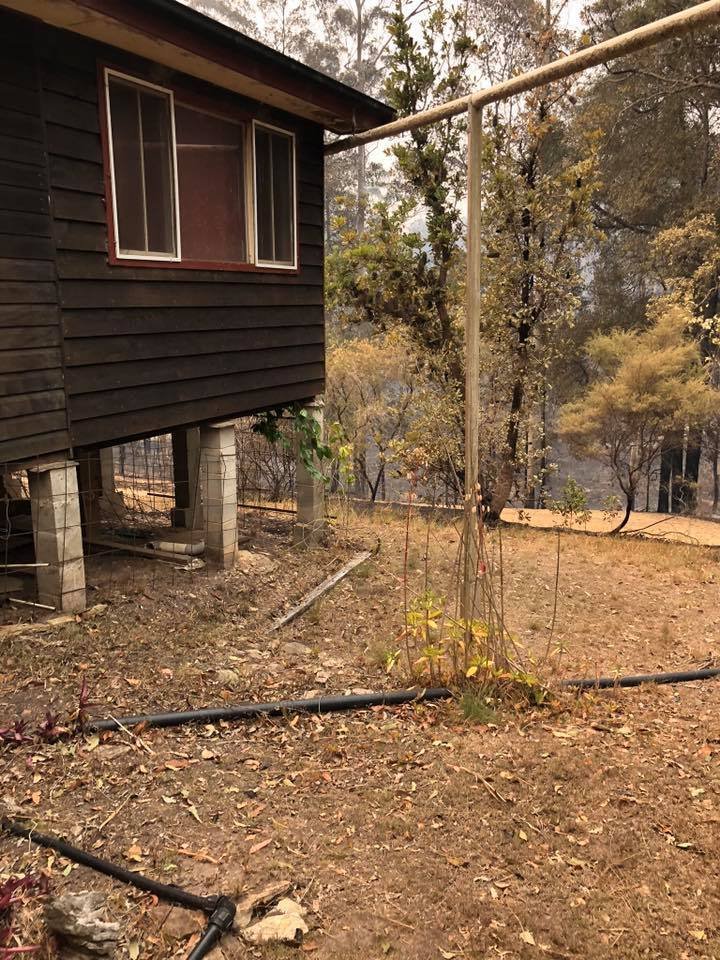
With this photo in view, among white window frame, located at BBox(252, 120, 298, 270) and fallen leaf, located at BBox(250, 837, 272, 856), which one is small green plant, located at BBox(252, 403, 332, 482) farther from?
fallen leaf, located at BBox(250, 837, 272, 856)

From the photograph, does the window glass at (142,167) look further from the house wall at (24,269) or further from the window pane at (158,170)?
the house wall at (24,269)

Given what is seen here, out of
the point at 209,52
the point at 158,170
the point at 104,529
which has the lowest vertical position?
the point at 104,529

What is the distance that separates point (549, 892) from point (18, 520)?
20.9 ft

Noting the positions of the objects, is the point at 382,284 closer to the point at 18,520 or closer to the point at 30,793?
the point at 18,520

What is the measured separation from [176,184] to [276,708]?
4.27 meters

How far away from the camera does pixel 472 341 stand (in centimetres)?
517

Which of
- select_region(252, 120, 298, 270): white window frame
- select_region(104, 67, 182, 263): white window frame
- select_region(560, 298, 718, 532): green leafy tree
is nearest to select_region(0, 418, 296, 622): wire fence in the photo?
select_region(104, 67, 182, 263): white window frame

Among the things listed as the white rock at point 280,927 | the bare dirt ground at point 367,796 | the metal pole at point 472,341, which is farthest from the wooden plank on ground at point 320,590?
the white rock at point 280,927

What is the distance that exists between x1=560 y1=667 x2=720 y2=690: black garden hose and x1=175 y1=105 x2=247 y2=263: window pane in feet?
15.5

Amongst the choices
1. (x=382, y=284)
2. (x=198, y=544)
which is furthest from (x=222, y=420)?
(x=382, y=284)

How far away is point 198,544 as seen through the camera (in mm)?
7309

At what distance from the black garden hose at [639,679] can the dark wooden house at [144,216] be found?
3938 mm

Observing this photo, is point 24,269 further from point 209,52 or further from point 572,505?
point 572,505

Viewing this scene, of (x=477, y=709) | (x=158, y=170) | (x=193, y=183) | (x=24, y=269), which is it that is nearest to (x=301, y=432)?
(x=193, y=183)
